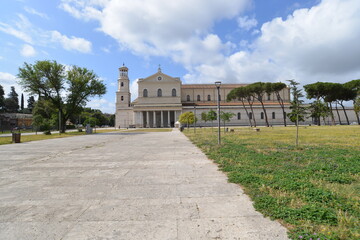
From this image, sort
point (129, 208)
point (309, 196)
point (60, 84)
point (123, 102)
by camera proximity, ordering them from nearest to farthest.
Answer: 1. point (129, 208)
2. point (309, 196)
3. point (60, 84)
4. point (123, 102)

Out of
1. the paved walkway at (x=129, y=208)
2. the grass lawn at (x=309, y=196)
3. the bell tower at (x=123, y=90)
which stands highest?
the bell tower at (x=123, y=90)

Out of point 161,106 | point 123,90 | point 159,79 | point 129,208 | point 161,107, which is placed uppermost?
point 159,79

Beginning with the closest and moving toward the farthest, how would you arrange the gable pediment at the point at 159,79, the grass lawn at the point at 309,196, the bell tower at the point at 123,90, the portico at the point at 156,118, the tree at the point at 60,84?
the grass lawn at the point at 309,196 → the tree at the point at 60,84 → the portico at the point at 156,118 → the gable pediment at the point at 159,79 → the bell tower at the point at 123,90

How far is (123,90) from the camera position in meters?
65.6

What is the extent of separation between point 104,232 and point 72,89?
34.4 meters

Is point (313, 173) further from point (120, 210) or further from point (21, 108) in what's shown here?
point (21, 108)

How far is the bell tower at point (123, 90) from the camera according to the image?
2576 inches

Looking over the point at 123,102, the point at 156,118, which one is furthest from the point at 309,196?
the point at 123,102

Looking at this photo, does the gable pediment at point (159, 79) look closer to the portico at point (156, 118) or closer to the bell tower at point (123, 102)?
the bell tower at point (123, 102)

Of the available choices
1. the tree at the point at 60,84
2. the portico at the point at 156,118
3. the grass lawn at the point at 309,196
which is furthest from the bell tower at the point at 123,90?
the grass lawn at the point at 309,196

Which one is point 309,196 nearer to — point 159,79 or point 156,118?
point 159,79

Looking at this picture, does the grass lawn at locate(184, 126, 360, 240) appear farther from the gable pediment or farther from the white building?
the gable pediment

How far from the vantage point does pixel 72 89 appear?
32.0 m

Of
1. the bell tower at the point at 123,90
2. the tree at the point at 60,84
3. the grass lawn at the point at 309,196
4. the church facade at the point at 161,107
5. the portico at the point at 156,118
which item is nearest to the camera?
the grass lawn at the point at 309,196
